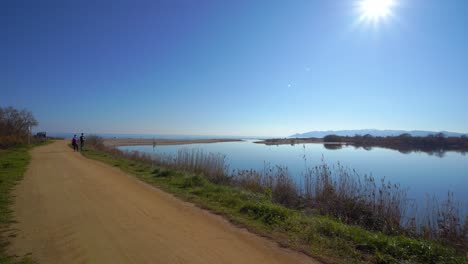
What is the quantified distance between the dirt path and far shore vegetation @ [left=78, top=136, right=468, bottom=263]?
1.93 ft

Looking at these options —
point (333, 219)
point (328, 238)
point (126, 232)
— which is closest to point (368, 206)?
point (333, 219)

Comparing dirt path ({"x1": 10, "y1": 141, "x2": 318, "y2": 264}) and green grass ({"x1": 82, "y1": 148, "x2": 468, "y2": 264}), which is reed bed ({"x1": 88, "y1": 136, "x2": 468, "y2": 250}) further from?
dirt path ({"x1": 10, "y1": 141, "x2": 318, "y2": 264})

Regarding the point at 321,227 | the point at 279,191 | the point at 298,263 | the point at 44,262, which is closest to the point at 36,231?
the point at 44,262

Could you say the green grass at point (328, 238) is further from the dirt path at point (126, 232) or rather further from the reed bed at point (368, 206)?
the reed bed at point (368, 206)

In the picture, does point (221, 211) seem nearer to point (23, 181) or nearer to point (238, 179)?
point (238, 179)

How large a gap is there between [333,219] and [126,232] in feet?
16.5

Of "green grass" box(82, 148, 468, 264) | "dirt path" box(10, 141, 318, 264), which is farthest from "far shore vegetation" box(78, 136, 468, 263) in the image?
"dirt path" box(10, 141, 318, 264)

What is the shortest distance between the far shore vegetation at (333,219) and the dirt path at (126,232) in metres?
0.59

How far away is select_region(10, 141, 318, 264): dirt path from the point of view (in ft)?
12.0

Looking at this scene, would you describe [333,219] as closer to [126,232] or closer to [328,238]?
[328,238]

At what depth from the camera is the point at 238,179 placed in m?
10.9

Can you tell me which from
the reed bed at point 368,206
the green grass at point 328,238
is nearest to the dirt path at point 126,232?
the green grass at point 328,238

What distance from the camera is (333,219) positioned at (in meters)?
6.22

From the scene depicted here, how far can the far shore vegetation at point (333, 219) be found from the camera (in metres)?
4.03
